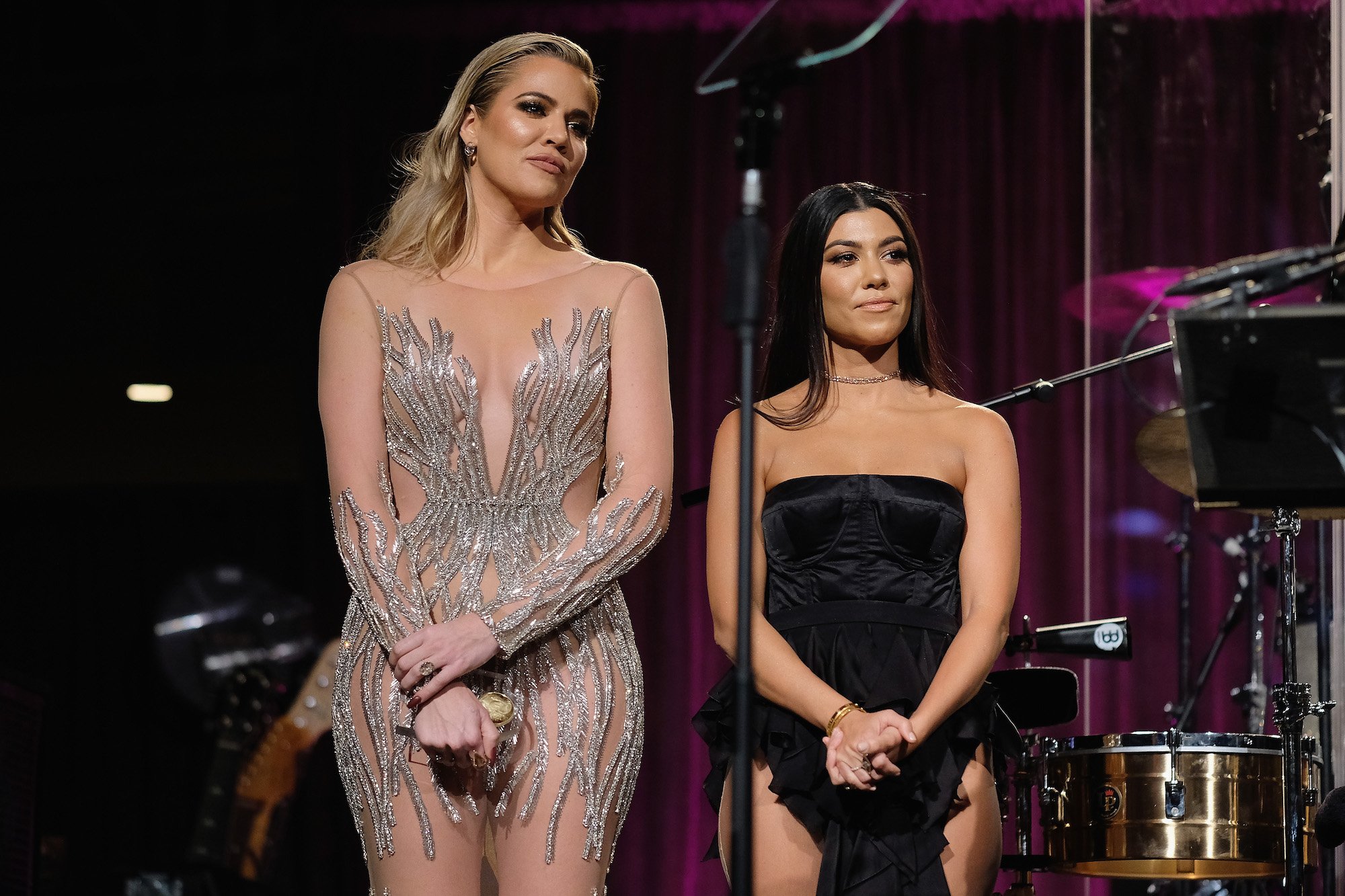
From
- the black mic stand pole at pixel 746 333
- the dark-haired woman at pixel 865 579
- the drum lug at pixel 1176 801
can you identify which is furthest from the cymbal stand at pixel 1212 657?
the black mic stand pole at pixel 746 333

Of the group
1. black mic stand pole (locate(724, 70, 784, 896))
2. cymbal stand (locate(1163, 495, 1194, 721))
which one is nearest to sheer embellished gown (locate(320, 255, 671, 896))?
black mic stand pole (locate(724, 70, 784, 896))

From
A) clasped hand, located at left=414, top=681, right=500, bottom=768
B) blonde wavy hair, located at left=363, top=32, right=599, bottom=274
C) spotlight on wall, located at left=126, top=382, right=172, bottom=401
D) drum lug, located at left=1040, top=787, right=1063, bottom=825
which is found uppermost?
spotlight on wall, located at left=126, top=382, right=172, bottom=401

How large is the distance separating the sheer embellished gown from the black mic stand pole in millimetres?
427

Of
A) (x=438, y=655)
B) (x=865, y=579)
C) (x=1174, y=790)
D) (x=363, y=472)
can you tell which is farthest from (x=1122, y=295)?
(x=438, y=655)

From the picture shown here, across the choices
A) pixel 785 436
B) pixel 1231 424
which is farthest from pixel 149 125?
pixel 1231 424

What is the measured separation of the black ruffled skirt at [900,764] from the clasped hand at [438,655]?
56 centimetres

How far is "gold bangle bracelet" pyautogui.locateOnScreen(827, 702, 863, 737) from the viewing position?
8.93 feet

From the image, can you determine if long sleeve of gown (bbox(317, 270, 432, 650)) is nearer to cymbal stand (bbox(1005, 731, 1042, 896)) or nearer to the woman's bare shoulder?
the woman's bare shoulder

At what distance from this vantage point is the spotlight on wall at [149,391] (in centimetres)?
796

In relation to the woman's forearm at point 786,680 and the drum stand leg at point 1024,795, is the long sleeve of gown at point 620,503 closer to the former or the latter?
the woman's forearm at point 786,680

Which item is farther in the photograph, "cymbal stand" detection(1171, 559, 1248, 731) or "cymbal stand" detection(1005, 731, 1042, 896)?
"cymbal stand" detection(1171, 559, 1248, 731)

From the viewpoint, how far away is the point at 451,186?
2926 mm

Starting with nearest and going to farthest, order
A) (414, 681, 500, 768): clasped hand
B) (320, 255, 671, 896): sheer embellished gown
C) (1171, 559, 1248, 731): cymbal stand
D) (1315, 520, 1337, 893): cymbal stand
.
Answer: (414, 681, 500, 768): clasped hand, (320, 255, 671, 896): sheer embellished gown, (1315, 520, 1337, 893): cymbal stand, (1171, 559, 1248, 731): cymbal stand

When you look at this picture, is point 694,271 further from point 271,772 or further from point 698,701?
point 271,772
